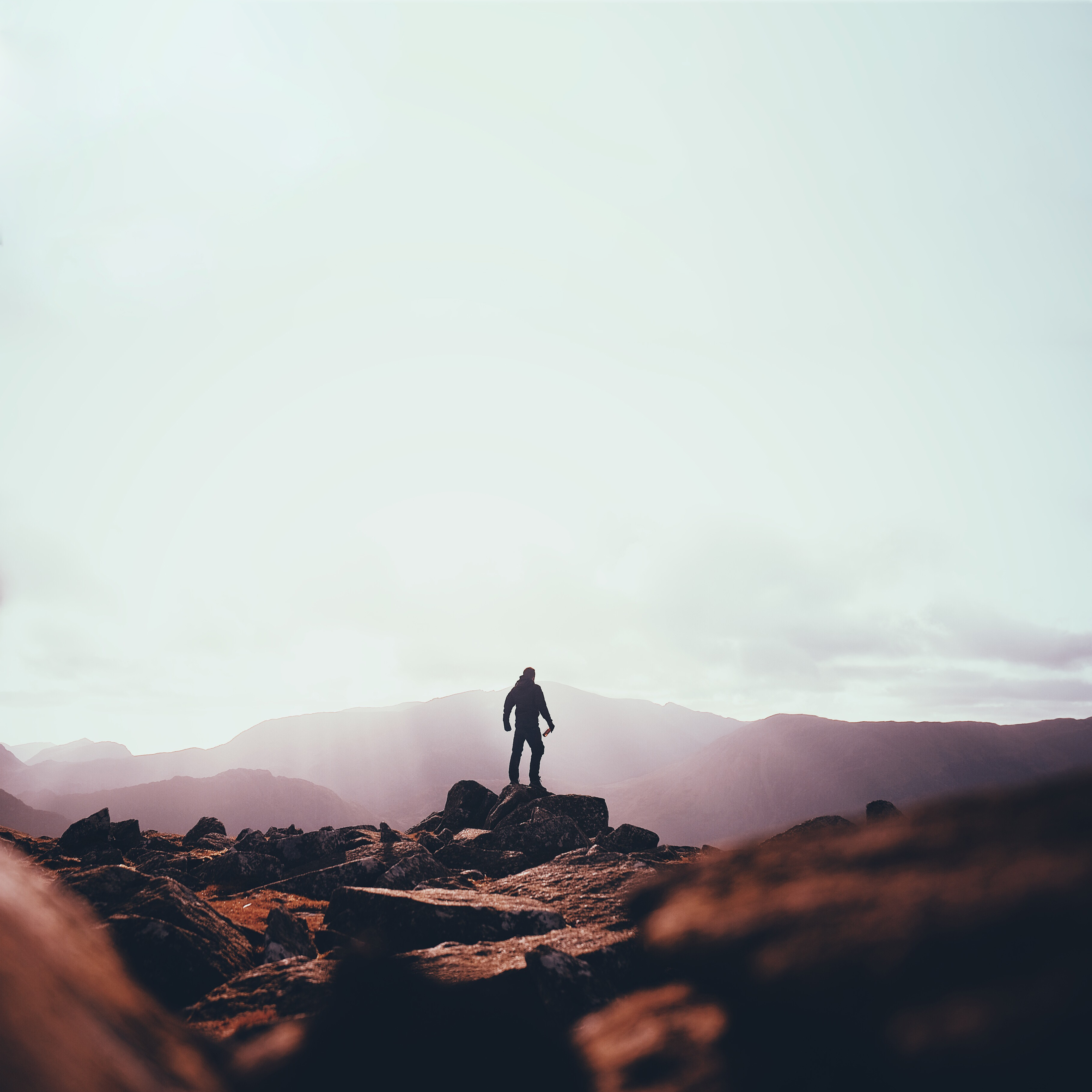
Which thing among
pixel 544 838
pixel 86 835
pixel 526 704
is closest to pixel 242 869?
pixel 86 835

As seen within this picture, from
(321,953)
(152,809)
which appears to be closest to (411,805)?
(152,809)

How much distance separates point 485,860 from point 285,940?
213 inches

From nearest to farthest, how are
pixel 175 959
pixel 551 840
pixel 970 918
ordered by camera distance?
pixel 970 918 → pixel 175 959 → pixel 551 840

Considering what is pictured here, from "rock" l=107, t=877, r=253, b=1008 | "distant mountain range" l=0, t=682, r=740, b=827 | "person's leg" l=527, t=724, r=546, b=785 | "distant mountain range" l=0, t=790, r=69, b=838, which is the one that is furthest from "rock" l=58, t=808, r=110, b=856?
"distant mountain range" l=0, t=682, r=740, b=827

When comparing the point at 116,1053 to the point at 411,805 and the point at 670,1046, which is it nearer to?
the point at 670,1046

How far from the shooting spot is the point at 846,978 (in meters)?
2.28

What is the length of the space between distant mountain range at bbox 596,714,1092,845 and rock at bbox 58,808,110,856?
3606 inches

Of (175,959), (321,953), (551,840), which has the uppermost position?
(175,959)

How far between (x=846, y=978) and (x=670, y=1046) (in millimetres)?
930

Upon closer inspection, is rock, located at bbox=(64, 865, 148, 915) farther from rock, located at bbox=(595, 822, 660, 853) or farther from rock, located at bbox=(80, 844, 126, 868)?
rock, located at bbox=(595, 822, 660, 853)

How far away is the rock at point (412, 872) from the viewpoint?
297 inches

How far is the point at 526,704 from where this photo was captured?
55.8 ft

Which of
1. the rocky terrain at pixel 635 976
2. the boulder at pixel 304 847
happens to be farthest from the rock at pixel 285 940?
the boulder at pixel 304 847

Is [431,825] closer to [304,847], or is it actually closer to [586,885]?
[304,847]
